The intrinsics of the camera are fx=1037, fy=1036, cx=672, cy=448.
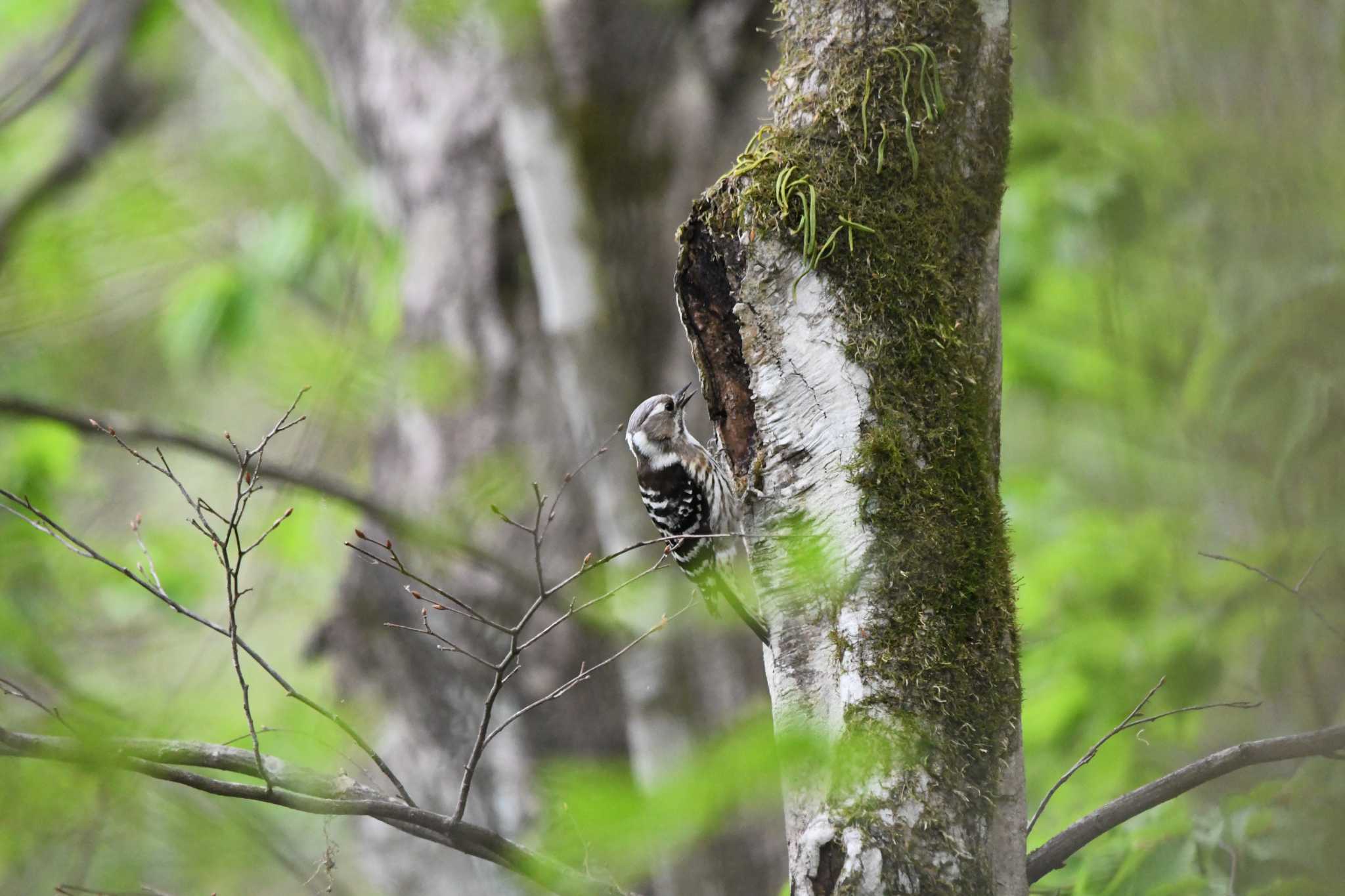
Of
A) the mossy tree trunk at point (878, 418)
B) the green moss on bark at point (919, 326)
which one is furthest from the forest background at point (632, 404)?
the green moss on bark at point (919, 326)

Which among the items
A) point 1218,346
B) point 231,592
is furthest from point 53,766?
point 1218,346

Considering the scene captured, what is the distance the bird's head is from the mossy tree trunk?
6.37ft

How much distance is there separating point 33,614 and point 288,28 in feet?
17.8

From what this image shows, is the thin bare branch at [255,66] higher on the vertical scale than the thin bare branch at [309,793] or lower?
higher

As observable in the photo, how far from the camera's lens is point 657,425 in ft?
16.1

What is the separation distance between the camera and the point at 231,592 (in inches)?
87.4

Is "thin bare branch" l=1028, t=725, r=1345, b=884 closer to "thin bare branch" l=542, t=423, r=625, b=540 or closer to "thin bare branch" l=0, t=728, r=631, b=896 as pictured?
"thin bare branch" l=0, t=728, r=631, b=896

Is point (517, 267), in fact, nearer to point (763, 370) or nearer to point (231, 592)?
point (763, 370)

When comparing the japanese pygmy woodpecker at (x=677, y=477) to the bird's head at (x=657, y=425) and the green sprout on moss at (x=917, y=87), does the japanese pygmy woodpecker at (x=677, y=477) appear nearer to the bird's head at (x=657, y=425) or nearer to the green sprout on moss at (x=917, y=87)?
the bird's head at (x=657, y=425)

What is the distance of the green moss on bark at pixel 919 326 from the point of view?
7.45ft

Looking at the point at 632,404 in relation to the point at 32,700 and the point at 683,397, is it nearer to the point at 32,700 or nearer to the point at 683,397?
the point at 683,397

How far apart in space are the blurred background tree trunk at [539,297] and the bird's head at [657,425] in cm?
42

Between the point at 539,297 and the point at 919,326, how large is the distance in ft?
13.8

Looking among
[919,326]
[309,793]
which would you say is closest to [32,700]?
[309,793]
